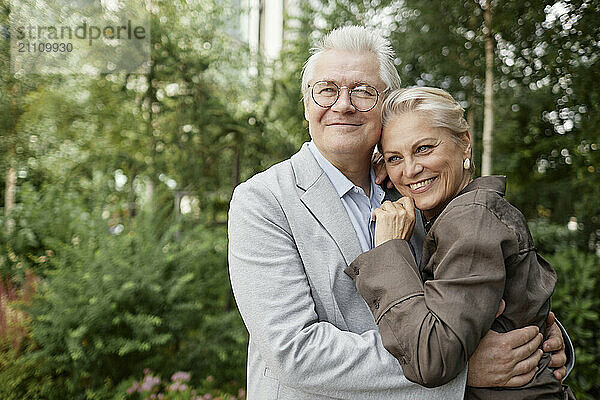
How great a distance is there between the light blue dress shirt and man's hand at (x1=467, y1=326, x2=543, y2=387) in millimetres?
403

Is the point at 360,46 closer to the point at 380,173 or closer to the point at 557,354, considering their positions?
the point at 380,173

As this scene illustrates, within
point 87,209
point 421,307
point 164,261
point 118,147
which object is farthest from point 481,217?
point 118,147

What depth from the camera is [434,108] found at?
146cm

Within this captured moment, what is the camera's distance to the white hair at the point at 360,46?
1606mm

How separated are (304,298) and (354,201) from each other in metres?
0.42

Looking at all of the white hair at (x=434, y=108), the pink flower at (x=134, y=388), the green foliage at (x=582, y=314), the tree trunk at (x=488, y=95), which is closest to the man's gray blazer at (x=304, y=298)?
the white hair at (x=434, y=108)

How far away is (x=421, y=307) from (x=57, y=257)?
3.09 meters

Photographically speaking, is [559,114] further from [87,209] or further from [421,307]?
[87,209]

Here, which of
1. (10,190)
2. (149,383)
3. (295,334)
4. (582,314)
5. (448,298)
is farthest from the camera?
(10,190)

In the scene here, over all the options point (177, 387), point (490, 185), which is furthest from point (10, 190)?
point (490, 185)

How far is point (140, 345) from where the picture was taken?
10.8 feet

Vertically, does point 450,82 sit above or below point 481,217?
above

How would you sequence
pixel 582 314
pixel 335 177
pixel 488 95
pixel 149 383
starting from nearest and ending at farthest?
pixel 335 177 < pixel 149 383 < pixel 582 314 < pixel 488 95

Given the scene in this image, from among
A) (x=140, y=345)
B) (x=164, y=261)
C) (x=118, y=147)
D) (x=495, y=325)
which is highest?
(x=118, y=147)
